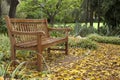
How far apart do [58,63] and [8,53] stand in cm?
130

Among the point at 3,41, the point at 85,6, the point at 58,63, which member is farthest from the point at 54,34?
the point at 85,6

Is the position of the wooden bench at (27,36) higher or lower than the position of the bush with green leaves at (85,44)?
higher


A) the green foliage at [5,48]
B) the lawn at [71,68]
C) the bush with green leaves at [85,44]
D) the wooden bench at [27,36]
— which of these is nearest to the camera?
the lawn at [71,68]

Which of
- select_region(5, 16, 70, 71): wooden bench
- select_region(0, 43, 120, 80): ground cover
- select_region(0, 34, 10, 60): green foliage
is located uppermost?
select_region(5, 16, 70, 71): wooden bench

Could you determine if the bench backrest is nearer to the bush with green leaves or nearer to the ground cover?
the ground cover

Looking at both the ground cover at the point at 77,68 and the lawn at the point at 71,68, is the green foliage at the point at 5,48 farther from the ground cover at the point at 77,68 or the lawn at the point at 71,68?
the ground cover at the point at 77,68

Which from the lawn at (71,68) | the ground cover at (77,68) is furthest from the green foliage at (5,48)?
the ground cover at (77,68)

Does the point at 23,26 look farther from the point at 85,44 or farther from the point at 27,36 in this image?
the point at 85,44

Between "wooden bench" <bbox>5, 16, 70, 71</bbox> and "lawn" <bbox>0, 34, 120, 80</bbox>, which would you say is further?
"wooden bench" <bbox>5, 16, 70, 71</bbox>

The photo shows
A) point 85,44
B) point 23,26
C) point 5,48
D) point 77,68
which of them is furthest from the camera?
point 85,44

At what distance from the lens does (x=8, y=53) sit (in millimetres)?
6797

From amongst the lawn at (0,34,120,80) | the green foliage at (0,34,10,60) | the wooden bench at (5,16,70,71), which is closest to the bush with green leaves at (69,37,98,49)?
the lawn at (0,34,120,80)

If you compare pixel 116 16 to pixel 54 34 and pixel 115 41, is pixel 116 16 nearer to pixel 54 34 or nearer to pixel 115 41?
pixel 115 41

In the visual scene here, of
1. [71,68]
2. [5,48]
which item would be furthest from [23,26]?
[71,68]
